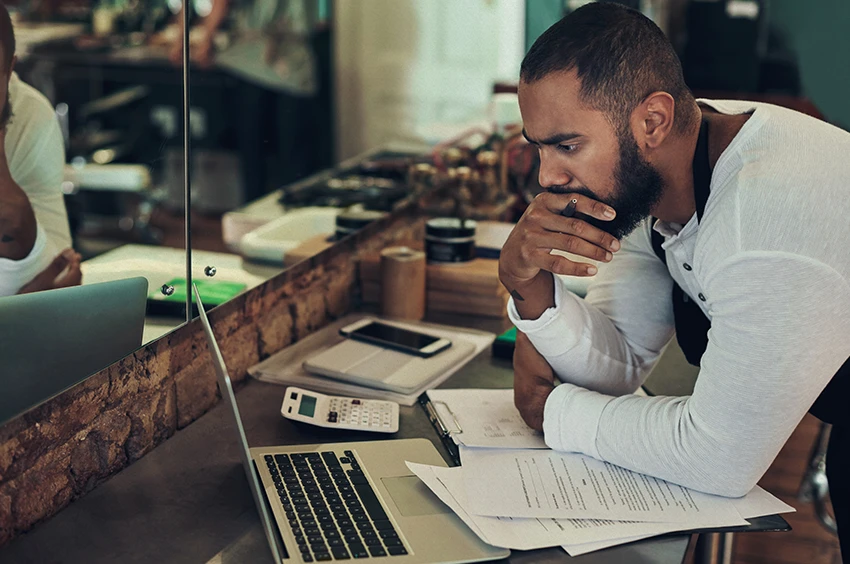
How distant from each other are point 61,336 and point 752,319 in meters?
0.89

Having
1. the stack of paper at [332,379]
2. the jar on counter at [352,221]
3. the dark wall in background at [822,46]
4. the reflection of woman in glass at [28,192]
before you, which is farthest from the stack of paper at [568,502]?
the dark wall in background at [822,46]

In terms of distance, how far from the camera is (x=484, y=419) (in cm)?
153

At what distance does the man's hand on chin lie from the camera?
1.49 m

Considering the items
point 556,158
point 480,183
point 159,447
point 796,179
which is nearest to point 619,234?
point 556,158

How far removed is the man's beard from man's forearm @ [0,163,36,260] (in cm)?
75

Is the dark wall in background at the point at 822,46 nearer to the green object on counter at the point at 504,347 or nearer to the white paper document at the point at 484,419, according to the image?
the green object on counter at the point at 504,347

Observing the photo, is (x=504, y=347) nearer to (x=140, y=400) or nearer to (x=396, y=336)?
(x=396, y=336)

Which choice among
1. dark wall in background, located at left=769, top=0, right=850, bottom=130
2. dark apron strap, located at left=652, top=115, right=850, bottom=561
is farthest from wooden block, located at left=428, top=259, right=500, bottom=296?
dark wall in background, located at left=769, top=0, right=850, bottom=130

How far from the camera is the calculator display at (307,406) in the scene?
151 cm

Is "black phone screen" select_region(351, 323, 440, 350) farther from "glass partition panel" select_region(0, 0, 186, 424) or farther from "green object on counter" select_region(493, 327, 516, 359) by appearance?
"glass partition panel" select_region(0, 0, 186, 424)

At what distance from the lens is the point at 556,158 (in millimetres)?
1368

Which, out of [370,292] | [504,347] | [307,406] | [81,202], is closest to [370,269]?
[370,292]

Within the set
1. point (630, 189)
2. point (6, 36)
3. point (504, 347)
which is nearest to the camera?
point (6, 36)

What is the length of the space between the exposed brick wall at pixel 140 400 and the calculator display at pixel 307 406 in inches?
6.6
